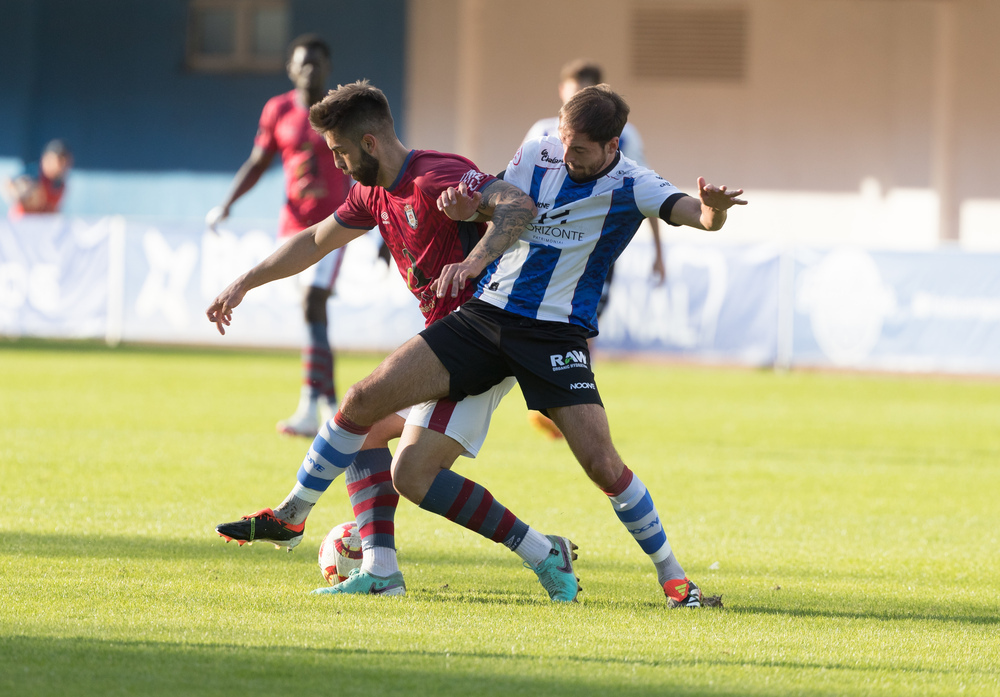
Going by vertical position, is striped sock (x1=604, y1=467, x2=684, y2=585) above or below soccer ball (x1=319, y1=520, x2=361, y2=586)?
above

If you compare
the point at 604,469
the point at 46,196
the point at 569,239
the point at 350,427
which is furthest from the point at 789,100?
the point at 350,427

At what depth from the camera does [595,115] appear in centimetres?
436

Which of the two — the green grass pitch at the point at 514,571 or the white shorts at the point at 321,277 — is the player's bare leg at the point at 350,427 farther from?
the white shorts at the point at 321,277

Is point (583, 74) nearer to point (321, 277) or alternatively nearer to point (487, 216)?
point (321, 277)

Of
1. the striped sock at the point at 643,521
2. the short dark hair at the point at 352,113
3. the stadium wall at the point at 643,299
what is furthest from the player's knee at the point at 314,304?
the stadium wall at the point at 643,299

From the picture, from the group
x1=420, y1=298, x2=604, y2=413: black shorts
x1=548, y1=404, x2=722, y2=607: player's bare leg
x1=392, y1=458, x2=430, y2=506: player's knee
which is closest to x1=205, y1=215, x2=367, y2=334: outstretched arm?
x1=420, y1=298, x2=604, y2=413: black shorts

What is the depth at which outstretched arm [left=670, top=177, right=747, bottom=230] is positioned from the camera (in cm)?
414

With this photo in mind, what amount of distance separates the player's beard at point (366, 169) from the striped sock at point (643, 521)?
1.31 metres

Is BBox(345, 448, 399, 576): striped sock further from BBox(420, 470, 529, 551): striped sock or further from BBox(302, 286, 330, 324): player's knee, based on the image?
BBox(302, 286, 330, 324): player's knee

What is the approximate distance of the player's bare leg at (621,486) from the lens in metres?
4.42

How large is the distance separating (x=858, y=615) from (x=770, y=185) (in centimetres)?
1816

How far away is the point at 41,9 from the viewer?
22641 mm

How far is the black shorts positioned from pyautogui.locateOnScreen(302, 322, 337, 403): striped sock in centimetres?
438

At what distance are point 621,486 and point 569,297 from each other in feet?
2.15
